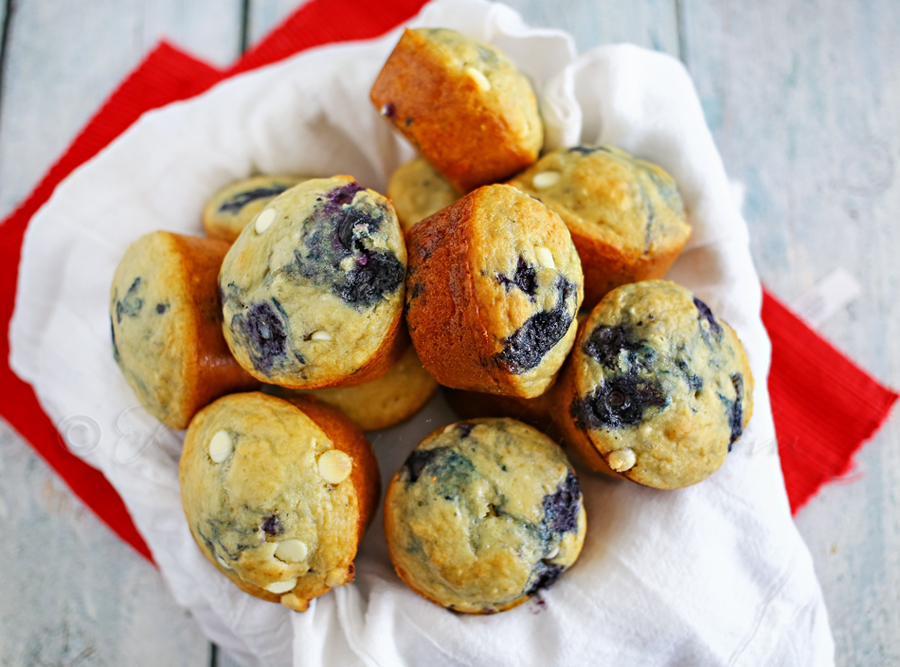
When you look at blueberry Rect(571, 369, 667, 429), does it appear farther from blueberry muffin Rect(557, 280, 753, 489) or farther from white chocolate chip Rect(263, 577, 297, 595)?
white chocolate chip Rect(263, 577, 297, 595)

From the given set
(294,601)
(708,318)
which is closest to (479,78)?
(708,318)

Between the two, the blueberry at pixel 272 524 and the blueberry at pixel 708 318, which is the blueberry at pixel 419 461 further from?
the blueberry at pixel 708 318

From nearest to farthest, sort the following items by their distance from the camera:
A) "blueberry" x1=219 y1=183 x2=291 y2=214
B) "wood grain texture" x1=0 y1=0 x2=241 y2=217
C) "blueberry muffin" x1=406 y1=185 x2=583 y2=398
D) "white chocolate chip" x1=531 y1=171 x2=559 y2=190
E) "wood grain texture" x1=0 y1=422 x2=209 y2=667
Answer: "blueberry muffin" x1=406 y1=185 x2=583 y2=398
"white chocolate chip" x1=531 y1=171 x2=559 y2=190
"blueberry" x1=219 y1=183 x2=291 y2=214
"wood grain texture" x1=0 y1=422 x2=209 y2=667
"wood grain texture" x1=0 y1=0 x2=241 y2=217

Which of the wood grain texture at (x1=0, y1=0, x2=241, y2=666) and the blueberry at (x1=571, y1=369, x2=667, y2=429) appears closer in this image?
the blueberry at (x1=571, y1=369, x2=667, y2=429)

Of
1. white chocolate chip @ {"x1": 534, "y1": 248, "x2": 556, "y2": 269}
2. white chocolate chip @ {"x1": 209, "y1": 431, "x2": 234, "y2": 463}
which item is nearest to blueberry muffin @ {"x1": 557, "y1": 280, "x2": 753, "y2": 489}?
white chocolate chip @ {"x1": 534, "y1": 248, "x2": 556, "y2": 269}

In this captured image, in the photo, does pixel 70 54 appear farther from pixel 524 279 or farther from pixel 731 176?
pixel 731 176

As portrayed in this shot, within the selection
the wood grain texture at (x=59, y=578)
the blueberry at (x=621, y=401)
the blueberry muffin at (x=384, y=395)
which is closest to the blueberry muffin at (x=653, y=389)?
the blueberry at (x=621, y=401)

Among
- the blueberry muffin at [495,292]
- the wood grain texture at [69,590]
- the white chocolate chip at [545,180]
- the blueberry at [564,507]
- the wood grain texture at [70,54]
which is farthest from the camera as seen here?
the wood grain texture at [70,54]
